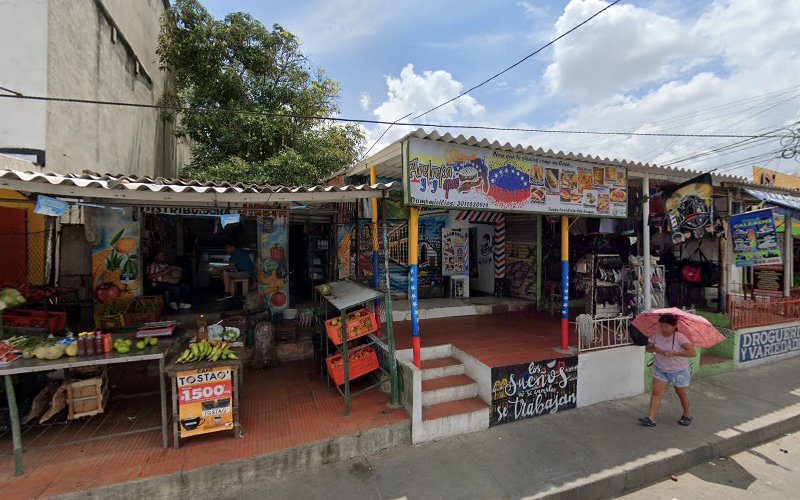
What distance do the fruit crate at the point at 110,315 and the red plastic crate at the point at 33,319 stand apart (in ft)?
1.93

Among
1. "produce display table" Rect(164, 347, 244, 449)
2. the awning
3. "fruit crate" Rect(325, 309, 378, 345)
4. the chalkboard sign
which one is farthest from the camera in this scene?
the awning

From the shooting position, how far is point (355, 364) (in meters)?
5.27

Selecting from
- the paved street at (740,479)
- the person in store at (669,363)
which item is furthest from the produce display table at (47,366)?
the person in store at (669,363)

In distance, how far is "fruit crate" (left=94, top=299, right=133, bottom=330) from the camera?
6.80 meters

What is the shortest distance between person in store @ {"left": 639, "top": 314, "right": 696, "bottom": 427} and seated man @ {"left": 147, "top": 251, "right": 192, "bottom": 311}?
29.7 ft

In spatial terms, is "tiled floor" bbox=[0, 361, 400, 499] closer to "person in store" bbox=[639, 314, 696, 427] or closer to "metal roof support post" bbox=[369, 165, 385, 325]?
"metal roof support post" bbox=[369, 165, 385, 325]

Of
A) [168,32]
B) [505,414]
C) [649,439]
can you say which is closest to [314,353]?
[505,414]

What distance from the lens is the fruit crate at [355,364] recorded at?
5.21 m

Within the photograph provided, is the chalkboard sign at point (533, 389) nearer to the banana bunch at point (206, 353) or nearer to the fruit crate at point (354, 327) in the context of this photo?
the fruit crate at point (354, 327)

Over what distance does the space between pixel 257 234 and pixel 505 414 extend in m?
6.32

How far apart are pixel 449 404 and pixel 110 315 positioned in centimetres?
657

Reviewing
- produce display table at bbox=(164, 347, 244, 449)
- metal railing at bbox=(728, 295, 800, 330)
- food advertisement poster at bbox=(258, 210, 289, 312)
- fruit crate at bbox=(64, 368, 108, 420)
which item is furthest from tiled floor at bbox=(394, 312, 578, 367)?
fruit crate at bbox=(64, 368, 108, 420)

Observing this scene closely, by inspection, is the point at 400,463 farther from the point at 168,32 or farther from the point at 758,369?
the point at 168,32

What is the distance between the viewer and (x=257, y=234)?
8203 millimetres
